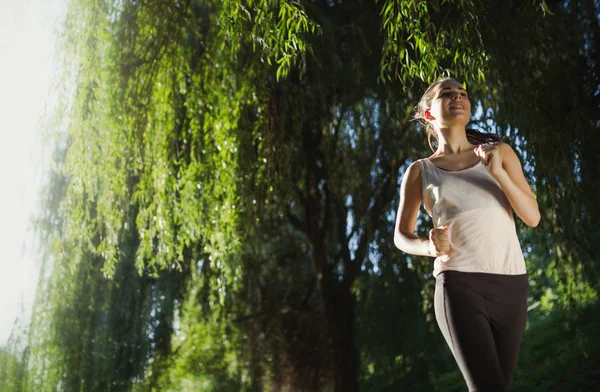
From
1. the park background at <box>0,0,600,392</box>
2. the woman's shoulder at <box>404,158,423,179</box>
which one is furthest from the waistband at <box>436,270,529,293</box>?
the park background at <box>0,0,600,392</box>

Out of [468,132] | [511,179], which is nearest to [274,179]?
[468,132]

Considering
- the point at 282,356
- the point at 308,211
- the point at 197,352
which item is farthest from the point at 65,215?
the point at 197,352

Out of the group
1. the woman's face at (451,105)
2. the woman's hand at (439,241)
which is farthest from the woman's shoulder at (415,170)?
the woman's hand at (439,241)

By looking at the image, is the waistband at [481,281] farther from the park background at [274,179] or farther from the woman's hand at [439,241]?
the park background at [274,179]

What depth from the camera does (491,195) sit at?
Result: 5.55 ft

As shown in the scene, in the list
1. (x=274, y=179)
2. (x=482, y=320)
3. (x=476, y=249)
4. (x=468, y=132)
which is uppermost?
(x=274, y=179)

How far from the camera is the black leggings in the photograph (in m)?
1.56

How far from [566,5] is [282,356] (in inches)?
165

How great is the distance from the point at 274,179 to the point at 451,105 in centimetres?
348

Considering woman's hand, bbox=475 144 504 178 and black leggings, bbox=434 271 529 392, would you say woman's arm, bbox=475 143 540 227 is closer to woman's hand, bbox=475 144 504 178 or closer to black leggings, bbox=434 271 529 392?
woman's hand, bbox=475 144 504 178

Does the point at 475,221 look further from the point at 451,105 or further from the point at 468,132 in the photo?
the point at 468,132

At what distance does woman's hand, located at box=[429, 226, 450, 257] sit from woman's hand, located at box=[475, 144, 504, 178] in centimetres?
18

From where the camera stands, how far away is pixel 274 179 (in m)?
5.24

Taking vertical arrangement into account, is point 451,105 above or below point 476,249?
above
